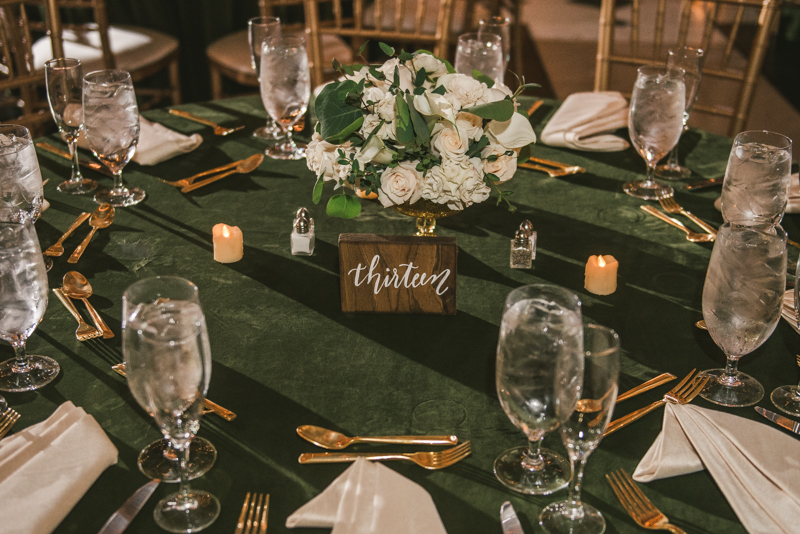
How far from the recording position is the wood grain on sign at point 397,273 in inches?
45.5

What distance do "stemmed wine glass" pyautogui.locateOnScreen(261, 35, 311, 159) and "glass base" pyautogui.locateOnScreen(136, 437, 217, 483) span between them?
965 mm

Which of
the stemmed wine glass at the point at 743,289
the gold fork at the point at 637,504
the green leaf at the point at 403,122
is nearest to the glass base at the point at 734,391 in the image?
the stemmed wine glass at the point at 743,289

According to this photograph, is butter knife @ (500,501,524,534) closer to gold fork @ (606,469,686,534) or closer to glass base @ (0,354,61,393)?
gold fork @ (606,469,686,534)

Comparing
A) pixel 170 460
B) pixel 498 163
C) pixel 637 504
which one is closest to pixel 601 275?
pixel 498 163

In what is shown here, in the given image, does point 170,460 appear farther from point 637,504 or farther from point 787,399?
point 787,399

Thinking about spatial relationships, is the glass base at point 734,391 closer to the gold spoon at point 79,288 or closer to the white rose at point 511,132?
the white rose at point 511,132

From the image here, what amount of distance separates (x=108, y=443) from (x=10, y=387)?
0.77ft

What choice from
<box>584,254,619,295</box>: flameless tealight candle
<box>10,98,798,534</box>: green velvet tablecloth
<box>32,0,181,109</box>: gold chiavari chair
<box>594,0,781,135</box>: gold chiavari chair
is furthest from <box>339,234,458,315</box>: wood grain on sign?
<box>32,0,181,109</box>: gold chiavari chair

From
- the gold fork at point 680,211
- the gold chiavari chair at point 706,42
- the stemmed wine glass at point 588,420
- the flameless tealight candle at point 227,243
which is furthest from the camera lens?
the gold chiavari chair at point 706,42

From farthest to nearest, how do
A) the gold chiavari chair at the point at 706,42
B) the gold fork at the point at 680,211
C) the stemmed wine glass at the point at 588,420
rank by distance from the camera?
the gold chiavari chair at the point at 706,42 < the gold fork at the point at 680,211 < the stemmed wine glass at the point at 588,420

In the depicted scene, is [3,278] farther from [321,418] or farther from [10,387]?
[321,418]

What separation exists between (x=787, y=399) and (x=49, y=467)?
3.18 feet

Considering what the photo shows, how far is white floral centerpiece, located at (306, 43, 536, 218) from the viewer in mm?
1139

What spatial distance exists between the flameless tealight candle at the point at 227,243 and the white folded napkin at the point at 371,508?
0.60 metres
